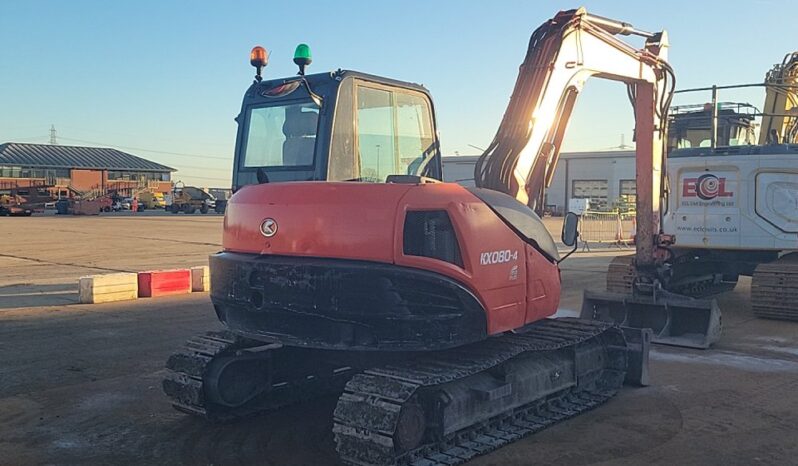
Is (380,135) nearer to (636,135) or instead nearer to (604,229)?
(636,135)

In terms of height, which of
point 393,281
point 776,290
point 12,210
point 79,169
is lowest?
point 776,290

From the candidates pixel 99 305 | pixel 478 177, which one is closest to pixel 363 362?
pixel 478 177

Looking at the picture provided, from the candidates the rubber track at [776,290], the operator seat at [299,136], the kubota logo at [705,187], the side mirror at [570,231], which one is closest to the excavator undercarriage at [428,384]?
the side mirror at [570,231]

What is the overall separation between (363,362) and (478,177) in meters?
1.97

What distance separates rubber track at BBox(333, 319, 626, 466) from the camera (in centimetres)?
488

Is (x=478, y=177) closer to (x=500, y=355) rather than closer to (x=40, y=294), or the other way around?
(x=500, y=355)

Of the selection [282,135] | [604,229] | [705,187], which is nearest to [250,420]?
[282,135]

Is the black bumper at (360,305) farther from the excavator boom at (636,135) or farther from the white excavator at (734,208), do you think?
the white excavator at (734,208)

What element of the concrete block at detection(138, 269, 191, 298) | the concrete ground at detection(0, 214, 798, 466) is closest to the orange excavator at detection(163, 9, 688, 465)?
the concrete ground at detection(0, 214, 798, 466)

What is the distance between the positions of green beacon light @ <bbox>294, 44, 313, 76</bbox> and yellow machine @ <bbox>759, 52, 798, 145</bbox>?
10053mm

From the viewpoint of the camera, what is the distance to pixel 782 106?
13.5m

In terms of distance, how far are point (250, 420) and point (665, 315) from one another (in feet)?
18.5

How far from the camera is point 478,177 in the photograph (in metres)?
6.80

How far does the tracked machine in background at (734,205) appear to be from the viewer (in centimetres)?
1145
